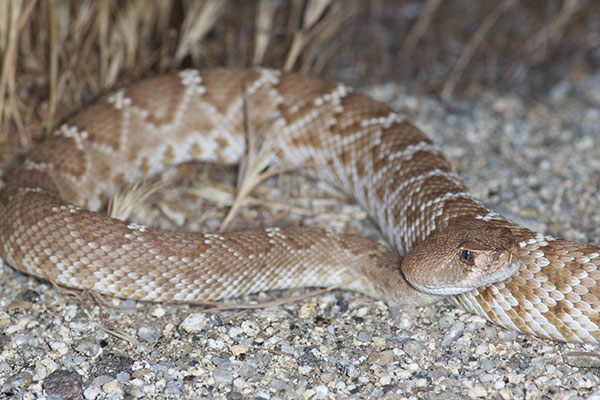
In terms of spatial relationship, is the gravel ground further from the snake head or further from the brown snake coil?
the snake head

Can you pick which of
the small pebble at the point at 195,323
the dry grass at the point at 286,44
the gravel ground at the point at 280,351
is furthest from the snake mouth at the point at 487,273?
the dry grass at the point at 286,44

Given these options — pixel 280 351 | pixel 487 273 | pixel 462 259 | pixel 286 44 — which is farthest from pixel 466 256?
pixel 286 44

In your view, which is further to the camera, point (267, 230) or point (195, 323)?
point (267, 230)

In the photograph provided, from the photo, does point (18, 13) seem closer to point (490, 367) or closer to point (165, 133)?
point (165, 133)

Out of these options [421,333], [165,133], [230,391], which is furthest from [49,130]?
[421,333]

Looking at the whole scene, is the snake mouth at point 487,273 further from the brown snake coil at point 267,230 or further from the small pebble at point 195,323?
the small pebble at point 195,323

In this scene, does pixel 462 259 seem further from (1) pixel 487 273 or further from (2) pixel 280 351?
(2) pixel 280 351
